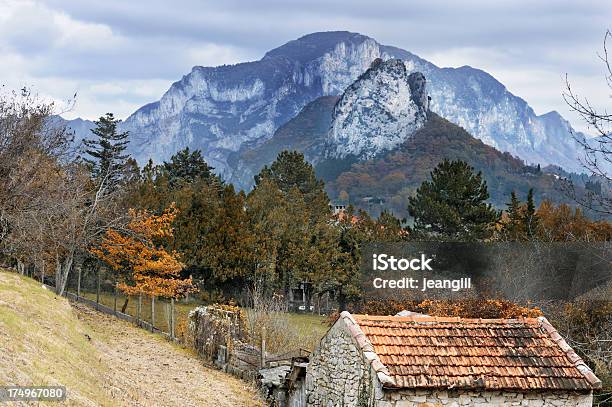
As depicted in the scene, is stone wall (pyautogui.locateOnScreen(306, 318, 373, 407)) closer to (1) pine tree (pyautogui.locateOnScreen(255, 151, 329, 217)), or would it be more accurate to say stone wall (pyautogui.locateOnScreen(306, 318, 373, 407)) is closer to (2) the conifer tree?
→ (2) the conifer tree

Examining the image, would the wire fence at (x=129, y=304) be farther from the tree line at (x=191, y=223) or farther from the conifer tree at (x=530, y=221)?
the conifer tree at (x=530, y=221)

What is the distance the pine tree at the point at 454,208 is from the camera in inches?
1998

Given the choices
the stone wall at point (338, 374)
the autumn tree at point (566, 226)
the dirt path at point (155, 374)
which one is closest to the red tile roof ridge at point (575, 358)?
the stone wall at point (338, 374)

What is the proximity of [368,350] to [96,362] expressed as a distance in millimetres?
8107

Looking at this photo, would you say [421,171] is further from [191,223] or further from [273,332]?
[273,332]

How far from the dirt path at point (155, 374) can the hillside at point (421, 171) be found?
10700 cm

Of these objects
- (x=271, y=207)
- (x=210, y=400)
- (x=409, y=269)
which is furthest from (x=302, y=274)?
(x=210, y=400)

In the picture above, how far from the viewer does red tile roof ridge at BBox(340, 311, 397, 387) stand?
1323cm

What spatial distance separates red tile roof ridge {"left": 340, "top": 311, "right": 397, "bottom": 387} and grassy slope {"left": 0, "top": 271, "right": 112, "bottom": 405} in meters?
5.05

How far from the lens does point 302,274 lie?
165ft

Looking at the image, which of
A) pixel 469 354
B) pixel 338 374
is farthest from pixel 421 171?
pixel 469 354

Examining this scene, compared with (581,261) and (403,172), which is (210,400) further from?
(403,172)

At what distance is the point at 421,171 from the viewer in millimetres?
158375

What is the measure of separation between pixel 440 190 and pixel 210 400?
35.5m
